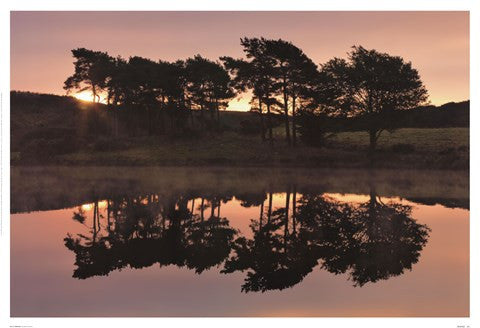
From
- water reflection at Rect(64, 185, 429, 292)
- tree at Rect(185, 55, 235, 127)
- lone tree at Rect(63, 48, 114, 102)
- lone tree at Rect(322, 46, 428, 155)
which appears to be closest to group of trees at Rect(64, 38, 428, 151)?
lone tree at Rect(322, 46, 428, 155)

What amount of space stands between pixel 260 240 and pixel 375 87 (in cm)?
5557

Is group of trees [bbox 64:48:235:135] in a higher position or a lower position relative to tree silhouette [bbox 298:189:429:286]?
higher

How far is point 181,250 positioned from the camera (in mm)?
19469

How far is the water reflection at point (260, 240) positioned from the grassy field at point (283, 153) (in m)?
33.4

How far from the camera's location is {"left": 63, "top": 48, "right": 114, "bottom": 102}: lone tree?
91688 mm

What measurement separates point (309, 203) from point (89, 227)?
1347 centimetres

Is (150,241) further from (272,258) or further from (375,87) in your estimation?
(375,87)

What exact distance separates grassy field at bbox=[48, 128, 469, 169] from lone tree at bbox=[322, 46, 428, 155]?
4.71 metres

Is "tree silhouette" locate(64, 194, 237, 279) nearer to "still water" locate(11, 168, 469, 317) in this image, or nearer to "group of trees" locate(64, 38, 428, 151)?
"still water" locate(11, 168, 469, 317)

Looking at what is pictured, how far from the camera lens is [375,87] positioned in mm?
72250

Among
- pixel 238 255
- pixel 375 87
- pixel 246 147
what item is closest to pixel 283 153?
pixel 246 147
